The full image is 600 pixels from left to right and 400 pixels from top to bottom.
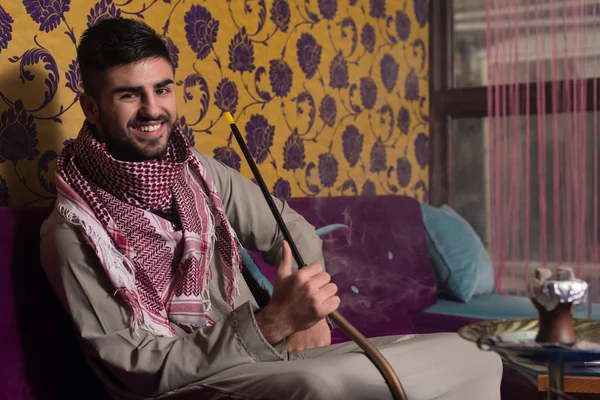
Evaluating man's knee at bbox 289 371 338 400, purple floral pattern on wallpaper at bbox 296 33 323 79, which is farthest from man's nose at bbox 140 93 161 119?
purple floral pattern on wallpaper at bbox 296 33 323 79

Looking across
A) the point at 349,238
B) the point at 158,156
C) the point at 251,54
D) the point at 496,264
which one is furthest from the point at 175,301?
the point at 496,264

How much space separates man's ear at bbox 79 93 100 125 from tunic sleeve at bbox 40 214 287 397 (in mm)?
292

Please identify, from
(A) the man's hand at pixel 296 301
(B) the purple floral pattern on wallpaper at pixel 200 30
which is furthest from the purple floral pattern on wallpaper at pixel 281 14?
(A) the man's hand at pixel 296 301

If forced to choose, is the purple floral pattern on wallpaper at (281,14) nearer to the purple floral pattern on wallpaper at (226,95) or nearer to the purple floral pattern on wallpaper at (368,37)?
the purple floral pattern on wallpaper at (226,95)

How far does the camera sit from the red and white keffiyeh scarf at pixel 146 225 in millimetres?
1627

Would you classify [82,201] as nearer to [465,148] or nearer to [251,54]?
[251,54]

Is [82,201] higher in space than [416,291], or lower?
higher

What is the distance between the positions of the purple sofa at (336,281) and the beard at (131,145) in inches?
8.9

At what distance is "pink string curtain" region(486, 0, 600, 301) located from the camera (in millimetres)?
3553

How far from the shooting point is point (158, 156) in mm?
1812

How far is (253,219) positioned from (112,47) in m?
0.58

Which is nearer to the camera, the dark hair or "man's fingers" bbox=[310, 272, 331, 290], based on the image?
"man's fingers" bbox=[310, 272, 331, 290]

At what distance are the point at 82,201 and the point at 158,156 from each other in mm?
231

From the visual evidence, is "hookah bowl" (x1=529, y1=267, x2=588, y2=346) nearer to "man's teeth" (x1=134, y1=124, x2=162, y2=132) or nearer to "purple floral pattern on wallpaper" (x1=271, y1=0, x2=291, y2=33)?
"man's teeth" (x1=134, y1=124, x2=162, y2=132)
